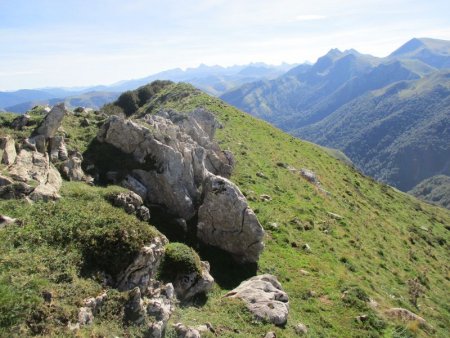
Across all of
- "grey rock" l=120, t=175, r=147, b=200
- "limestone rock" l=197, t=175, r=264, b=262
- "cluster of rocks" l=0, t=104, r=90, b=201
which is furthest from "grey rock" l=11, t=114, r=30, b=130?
"limestone rock" l=197, t=175, r=264, b=262

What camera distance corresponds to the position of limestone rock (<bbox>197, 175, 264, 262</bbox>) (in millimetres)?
27828

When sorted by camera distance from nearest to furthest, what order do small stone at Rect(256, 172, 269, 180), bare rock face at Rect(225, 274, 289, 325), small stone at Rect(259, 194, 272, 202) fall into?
bare rock face at Rect(225, 274, 289, 325) → small stone at Rect(259, 194, 272, 202) → small stone at Rect(256, 172, 269, 180)

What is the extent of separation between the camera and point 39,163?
24656 mm

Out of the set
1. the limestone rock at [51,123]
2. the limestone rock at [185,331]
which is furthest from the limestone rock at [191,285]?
the limestone rock at [51,123]

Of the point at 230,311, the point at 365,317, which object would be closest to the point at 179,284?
the point at 230,311

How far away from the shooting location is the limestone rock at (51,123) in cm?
2878

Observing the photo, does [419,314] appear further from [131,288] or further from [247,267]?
[131,288]

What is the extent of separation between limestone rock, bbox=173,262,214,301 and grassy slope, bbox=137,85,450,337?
38.8 inches

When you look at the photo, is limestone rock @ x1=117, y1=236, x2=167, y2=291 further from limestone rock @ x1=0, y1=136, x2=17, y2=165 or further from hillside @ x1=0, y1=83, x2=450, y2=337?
limestone rock @ x1=0, y1=136, x2=17, y2=165

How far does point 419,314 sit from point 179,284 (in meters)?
20.7

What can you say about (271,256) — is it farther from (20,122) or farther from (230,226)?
(20,122)

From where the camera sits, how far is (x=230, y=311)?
20.7 m

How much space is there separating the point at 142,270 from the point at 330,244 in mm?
22860

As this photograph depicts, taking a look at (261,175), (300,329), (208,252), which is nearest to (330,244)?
(208,252)
